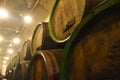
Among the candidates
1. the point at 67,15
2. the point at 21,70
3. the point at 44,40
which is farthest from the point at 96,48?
the point at 21,70

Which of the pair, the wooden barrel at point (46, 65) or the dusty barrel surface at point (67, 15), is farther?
the wooden barrel at point (46, 65)

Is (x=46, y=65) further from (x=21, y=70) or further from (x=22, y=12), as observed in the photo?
(x=22, y=12)

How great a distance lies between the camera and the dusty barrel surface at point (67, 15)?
4.89 ft

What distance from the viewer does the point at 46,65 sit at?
167 centimetres

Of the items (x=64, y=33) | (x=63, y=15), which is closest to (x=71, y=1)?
(x=63, y=15)

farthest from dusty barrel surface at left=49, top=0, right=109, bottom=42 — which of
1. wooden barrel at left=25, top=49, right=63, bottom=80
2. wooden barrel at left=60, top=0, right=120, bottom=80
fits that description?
wooden barrel at left=60, top=0, right=120, bottom=80

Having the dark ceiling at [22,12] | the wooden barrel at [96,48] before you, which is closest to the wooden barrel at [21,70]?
the wooden barrel at [96,48]

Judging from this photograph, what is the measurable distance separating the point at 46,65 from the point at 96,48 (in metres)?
0.72

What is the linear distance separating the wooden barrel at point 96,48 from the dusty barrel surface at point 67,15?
324mm

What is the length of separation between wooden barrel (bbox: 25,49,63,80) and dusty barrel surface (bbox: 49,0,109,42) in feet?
0.67

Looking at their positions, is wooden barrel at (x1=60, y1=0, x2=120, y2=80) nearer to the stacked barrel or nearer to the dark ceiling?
the stacked barrel

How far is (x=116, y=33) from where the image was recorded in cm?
96

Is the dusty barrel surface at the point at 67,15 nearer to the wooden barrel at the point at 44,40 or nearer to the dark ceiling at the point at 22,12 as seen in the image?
the wooden barrel at the point at 44,40

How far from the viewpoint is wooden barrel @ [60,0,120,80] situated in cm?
96
